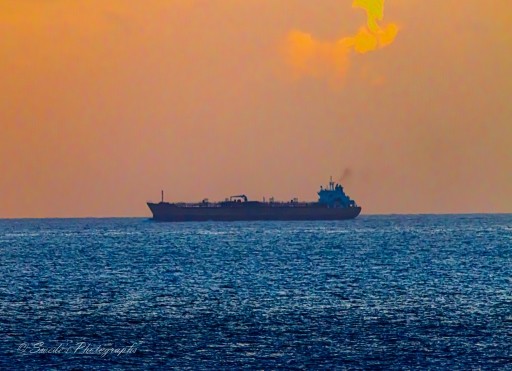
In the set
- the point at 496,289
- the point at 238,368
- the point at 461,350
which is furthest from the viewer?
the point at 496,289

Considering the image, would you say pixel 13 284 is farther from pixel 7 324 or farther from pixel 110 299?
pixel 7 324

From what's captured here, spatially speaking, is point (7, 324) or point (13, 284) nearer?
point (7, 324)

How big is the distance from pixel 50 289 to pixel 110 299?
8585 mm

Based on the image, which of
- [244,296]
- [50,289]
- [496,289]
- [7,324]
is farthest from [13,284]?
[496,289]

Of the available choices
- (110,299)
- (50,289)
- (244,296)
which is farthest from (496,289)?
(50,289)

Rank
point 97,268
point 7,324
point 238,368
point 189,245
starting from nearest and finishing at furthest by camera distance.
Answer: point 238,368
point 7,324
point 97,268
point 189,245

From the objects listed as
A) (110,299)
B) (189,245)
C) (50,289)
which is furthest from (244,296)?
(189,245)

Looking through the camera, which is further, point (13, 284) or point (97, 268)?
point (97, 268)

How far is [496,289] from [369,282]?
353 inches

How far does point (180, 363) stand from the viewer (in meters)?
42.0

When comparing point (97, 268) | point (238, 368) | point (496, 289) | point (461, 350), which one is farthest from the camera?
point (97, 268)

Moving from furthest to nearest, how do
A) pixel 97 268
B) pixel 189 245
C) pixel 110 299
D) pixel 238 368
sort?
pixel 189 245
pixel 97 268
pixel 110 299
pixel 238 368

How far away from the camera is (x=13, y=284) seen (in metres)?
74.0

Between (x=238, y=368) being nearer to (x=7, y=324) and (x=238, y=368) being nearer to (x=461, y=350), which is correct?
(x=461, y=350)
